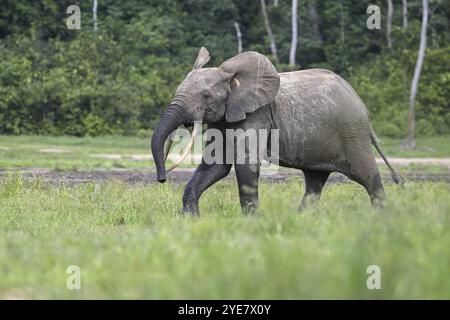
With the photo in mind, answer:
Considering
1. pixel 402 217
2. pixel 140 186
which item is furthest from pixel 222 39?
pixel 402 217

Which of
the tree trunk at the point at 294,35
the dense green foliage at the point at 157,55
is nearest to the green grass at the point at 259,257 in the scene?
the dense green foliage at the point at 157,55

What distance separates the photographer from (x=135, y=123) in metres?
31.5

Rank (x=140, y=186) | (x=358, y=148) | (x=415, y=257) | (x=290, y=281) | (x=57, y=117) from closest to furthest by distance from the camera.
A: (x=290, y=281)
(x=415, y=257)
(x=358, y=148)
(x=140, y=186)
(x=57, y=117)

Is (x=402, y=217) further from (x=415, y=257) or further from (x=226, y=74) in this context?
(x=226, y=74)

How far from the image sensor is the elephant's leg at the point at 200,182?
11203mm

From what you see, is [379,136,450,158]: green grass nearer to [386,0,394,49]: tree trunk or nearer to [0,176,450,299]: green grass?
[386,0,394,49]: tree trunk

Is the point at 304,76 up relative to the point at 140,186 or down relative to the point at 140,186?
up

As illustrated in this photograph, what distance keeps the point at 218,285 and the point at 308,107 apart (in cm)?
610

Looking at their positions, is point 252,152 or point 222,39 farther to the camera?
point 222,39

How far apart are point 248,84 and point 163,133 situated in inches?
50.0

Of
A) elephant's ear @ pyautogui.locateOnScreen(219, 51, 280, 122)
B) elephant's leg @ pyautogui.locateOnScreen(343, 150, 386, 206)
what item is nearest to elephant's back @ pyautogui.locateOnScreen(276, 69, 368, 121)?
elephant's ear @ pyautogui.locateOnScreen(219, 51, 280, 122)

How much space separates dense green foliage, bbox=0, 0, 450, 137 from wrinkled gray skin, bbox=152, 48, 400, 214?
19528mm

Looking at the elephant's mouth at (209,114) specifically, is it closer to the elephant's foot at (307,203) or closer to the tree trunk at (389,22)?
the elephant's foot at (307,203)

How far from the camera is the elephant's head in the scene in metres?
11.0
